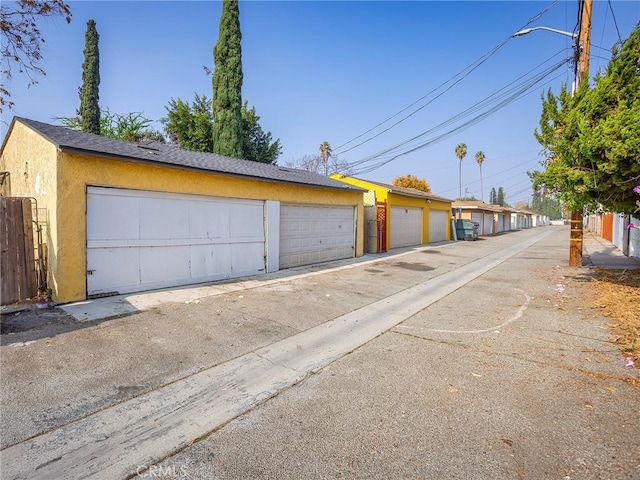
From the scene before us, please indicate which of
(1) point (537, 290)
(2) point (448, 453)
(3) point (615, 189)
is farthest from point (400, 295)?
(2) point (448, 453)

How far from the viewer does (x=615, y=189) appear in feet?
20.4

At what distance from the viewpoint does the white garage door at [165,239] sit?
21.8ft

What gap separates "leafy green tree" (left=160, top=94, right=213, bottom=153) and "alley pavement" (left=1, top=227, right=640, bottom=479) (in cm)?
1934

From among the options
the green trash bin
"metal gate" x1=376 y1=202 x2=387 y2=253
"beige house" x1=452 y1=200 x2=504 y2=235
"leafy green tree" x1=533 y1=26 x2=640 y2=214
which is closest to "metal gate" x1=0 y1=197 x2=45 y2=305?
"leafy green tree" x1=533 y1=26 x2=640 y2=214

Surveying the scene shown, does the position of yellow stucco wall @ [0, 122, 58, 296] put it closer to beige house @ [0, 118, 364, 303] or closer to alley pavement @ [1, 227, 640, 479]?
beige house @ [0, 118, 364, 303]

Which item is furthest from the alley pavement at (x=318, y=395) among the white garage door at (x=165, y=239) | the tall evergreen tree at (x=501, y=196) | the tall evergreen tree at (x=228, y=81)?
the tall evergreen tree at (x=501, y=196)

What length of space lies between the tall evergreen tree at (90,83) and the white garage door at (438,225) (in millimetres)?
23280

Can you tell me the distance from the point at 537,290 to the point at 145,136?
2692cm

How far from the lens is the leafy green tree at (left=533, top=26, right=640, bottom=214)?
5508mm

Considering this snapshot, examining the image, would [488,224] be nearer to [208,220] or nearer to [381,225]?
[381,225]

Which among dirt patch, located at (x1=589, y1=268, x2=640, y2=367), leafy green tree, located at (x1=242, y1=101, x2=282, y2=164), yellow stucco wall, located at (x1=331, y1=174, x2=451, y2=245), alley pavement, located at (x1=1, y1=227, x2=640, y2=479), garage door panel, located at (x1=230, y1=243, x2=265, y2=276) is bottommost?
alley pavement, located at (x1=1, y1=227, x2=640, y2=479)

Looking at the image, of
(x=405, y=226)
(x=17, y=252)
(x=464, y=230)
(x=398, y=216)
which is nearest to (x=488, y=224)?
(x=464, y=230)
